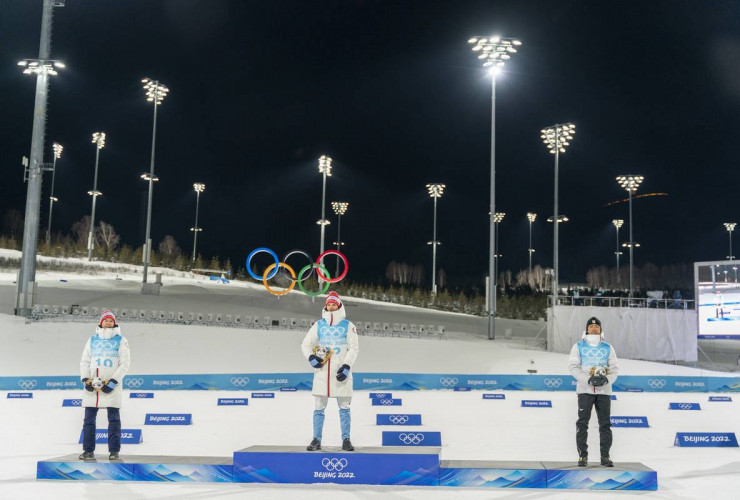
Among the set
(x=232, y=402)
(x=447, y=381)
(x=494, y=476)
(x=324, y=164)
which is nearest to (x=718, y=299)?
(x=447, y=381)

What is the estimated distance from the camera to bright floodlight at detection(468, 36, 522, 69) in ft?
102

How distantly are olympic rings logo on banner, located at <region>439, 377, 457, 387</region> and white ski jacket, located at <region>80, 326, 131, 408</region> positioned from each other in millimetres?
14228

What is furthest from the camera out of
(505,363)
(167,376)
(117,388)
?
(505,363)

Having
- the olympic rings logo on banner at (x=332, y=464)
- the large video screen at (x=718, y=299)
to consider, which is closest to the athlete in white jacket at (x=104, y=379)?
the olympic rings logo on banner at (x=332, y=464)

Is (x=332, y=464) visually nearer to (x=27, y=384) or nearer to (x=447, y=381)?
(x=447, y=381)

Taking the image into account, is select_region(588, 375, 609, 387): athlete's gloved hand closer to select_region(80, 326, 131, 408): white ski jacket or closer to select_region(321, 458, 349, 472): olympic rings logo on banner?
select_region(321, 458, 349, 472): olympic rings logo on banner

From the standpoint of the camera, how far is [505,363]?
27.5m

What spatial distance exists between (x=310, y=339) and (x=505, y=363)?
63.7ft

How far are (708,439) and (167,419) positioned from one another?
9.37 m

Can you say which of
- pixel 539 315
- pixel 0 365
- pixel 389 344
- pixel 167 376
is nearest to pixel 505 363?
pixel 389 344

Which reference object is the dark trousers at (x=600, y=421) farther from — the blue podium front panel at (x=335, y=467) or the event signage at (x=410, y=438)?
the event signage at (x=410, y=438)

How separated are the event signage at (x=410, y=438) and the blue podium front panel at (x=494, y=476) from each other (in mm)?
2240

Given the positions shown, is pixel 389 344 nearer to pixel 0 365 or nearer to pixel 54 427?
pixel 0 365

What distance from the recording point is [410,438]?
10820 mm
